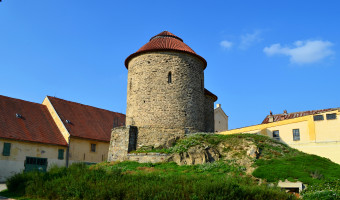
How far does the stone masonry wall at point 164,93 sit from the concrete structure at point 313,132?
909 cm

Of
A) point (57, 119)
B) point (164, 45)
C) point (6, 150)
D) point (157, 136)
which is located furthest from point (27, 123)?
point (164, 45)

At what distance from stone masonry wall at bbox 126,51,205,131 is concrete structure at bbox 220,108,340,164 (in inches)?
358

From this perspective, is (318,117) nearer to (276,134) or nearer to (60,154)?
(276,134)

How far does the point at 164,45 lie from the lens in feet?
78.7

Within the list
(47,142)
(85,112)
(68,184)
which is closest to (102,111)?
(85,112)

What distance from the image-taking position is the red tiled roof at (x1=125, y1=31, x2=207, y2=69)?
23656mm

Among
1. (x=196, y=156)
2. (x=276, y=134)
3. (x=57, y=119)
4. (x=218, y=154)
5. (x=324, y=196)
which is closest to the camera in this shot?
(x=324, y=196)

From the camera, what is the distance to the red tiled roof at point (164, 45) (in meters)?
23.7

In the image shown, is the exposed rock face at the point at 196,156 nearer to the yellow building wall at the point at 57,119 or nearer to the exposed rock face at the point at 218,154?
the exposed rock face at the point at 218,154

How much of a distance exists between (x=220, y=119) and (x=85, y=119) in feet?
62.0

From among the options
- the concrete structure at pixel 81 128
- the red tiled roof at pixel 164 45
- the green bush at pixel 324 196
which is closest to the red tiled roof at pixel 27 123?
the concrete structure at pixel 81 128

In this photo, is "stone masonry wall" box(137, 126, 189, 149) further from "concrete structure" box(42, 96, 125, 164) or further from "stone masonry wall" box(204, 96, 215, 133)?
"concrete structure" box(42, 96, 125, 164)

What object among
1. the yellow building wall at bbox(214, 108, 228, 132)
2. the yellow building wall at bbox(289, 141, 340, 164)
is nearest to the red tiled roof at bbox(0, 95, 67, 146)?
the yellow building wall at bbox(214, 108, 228, 132)

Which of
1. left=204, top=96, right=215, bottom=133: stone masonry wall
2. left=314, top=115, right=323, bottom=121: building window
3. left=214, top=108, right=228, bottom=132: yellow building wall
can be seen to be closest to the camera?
left=204, top=96, right=215, bottom=133: stone masonry wall
